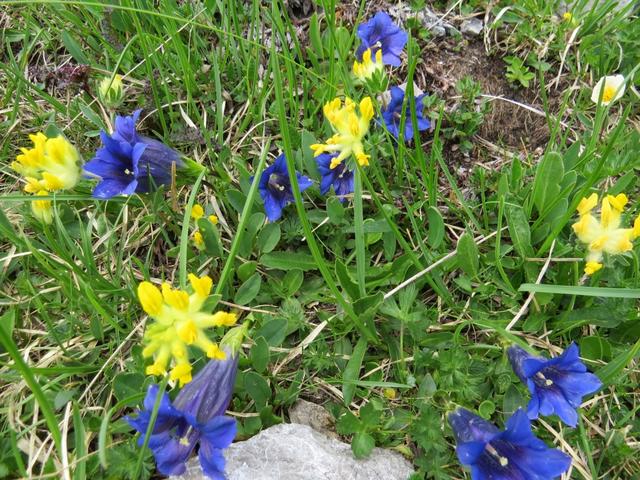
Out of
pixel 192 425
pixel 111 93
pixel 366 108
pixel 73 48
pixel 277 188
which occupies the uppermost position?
pixel 366 108

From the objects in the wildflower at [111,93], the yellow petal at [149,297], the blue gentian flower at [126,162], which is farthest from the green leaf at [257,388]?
the wildflower at [111,93]

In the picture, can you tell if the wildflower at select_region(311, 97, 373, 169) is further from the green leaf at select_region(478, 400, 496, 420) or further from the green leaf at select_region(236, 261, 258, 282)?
the green leaf at select_region(478, 400, 496, 420)

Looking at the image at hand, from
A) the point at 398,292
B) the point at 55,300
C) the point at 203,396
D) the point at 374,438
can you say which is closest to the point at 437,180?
the point at 398,292

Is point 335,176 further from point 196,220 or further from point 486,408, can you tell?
point 486,408

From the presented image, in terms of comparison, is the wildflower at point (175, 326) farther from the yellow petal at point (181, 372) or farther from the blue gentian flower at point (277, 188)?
the blue gentian flower at point (277, 188)

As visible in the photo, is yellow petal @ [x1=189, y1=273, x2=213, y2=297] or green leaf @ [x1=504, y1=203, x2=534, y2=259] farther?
green leaf @ [x1=504, y1=203, x2=534, y2=259]

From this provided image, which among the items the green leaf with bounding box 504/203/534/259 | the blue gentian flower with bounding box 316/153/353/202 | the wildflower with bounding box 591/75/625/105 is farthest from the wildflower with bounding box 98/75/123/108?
the wildflower with bounding box 591/75/625/105

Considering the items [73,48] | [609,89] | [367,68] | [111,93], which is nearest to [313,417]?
[367,68]
